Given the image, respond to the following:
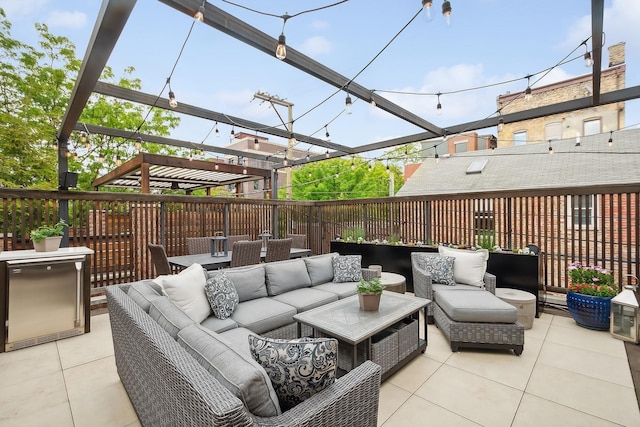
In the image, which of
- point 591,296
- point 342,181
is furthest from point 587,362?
point 342,181

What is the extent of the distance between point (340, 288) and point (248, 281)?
46.1 inches

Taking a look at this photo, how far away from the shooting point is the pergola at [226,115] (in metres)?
2.28

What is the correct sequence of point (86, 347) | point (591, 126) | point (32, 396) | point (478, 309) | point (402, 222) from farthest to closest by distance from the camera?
point (591, 126) < point (402, 222) < point (86, 347) < point (478, 309) < point (32, 396)

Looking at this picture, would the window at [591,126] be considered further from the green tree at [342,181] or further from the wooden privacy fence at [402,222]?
the wooden privacy fence at [402,222]

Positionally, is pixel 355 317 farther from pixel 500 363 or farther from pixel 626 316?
pixel 626 316

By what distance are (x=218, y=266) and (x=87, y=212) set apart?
2.25 metres

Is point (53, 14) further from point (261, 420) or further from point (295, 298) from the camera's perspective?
point (261, 420)

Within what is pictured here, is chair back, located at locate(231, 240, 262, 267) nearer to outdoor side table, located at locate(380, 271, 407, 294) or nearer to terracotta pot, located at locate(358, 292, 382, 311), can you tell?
outdoor side table, located at locate(380, 271, 407, 294)

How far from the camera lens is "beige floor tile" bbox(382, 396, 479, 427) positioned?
184cm

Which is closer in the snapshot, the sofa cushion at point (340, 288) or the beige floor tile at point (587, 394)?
the beige floor tile at point (587, 394)

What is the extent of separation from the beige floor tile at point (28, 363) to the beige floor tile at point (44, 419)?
2.03 ft

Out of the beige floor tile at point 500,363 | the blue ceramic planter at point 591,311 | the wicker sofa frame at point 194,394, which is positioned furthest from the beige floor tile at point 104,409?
the blue ceramic planter at point 591,311

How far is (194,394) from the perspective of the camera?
964mm

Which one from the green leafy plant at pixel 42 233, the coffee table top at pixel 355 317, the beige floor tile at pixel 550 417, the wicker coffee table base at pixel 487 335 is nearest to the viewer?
the beige floor tile at pixel 550 417
